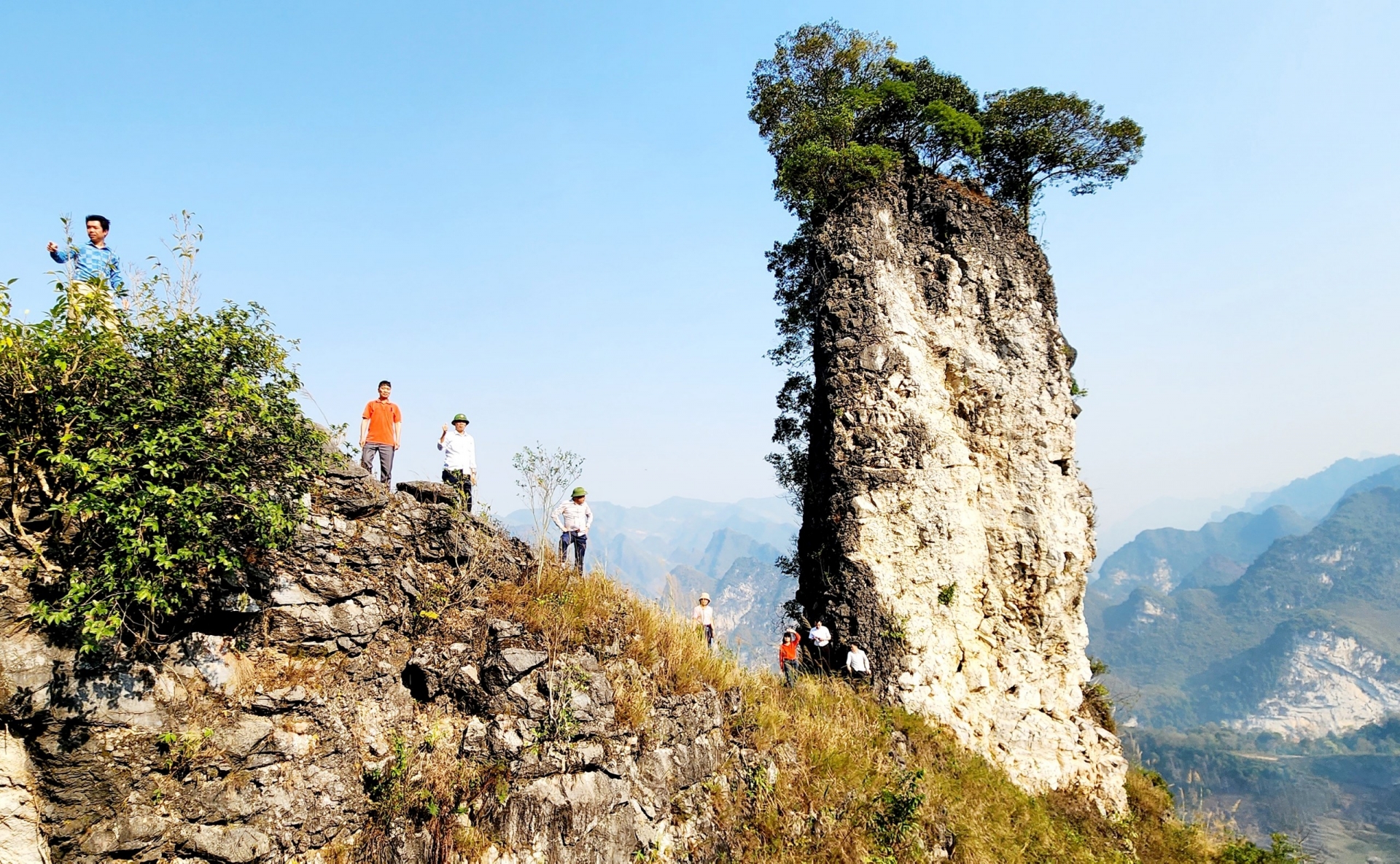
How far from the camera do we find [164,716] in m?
6.35

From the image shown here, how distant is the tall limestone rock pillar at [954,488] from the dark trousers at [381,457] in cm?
860

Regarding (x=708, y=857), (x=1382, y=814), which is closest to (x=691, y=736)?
(x=708, y=857)

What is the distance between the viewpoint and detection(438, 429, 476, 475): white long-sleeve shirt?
10.8 metres

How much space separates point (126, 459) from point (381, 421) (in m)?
5.05

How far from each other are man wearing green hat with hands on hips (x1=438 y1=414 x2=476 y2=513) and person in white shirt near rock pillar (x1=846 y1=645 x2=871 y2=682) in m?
7.69

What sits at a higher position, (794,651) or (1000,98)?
(1000,98)

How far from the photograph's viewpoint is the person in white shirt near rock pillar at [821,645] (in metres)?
12.7

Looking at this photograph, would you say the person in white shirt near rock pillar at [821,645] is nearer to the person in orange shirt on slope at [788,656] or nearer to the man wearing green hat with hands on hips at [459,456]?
the person in orange shirt on slope at [788,656]

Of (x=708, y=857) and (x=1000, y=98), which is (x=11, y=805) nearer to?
(x=708, y=857)

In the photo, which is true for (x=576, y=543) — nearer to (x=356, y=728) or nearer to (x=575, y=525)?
(x=575, y=525)

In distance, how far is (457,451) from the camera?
10.8 m

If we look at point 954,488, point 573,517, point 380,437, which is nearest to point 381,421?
point 380,437

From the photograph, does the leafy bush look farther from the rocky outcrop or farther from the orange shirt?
the orange shirt

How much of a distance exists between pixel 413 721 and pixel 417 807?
0.99 m
